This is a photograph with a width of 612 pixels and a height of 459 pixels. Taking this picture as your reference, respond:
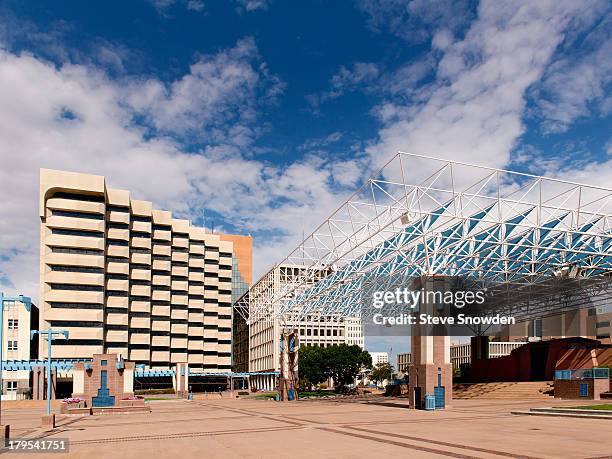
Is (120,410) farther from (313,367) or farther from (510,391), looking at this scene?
(313,367)

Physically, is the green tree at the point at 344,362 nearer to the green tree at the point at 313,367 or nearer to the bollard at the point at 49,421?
the green tree at the point at 313,367

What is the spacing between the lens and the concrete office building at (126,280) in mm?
95188

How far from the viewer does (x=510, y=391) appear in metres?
57.0

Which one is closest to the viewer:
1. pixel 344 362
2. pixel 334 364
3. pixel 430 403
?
pixel 430 403

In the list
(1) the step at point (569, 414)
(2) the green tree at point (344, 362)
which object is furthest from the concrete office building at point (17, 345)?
(1) the step at point (569, 414)

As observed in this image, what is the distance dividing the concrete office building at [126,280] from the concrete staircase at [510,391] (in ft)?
202

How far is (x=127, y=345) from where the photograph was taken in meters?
102

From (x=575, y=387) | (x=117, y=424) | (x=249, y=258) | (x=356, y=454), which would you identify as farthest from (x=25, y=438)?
(x=249, y=258)

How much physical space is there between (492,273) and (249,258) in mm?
118175

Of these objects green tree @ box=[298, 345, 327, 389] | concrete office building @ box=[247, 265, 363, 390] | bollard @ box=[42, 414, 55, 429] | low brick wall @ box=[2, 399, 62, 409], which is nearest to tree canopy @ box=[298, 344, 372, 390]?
green tree @ box=[298, 345, 327, 389]

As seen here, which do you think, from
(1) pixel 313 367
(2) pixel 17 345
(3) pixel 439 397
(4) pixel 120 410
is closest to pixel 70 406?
(4) pixel 120 410

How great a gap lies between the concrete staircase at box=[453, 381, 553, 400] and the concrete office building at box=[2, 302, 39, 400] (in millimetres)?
64288

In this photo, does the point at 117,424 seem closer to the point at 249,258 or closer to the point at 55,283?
the point at 55,283

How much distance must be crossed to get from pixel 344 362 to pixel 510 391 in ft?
124
